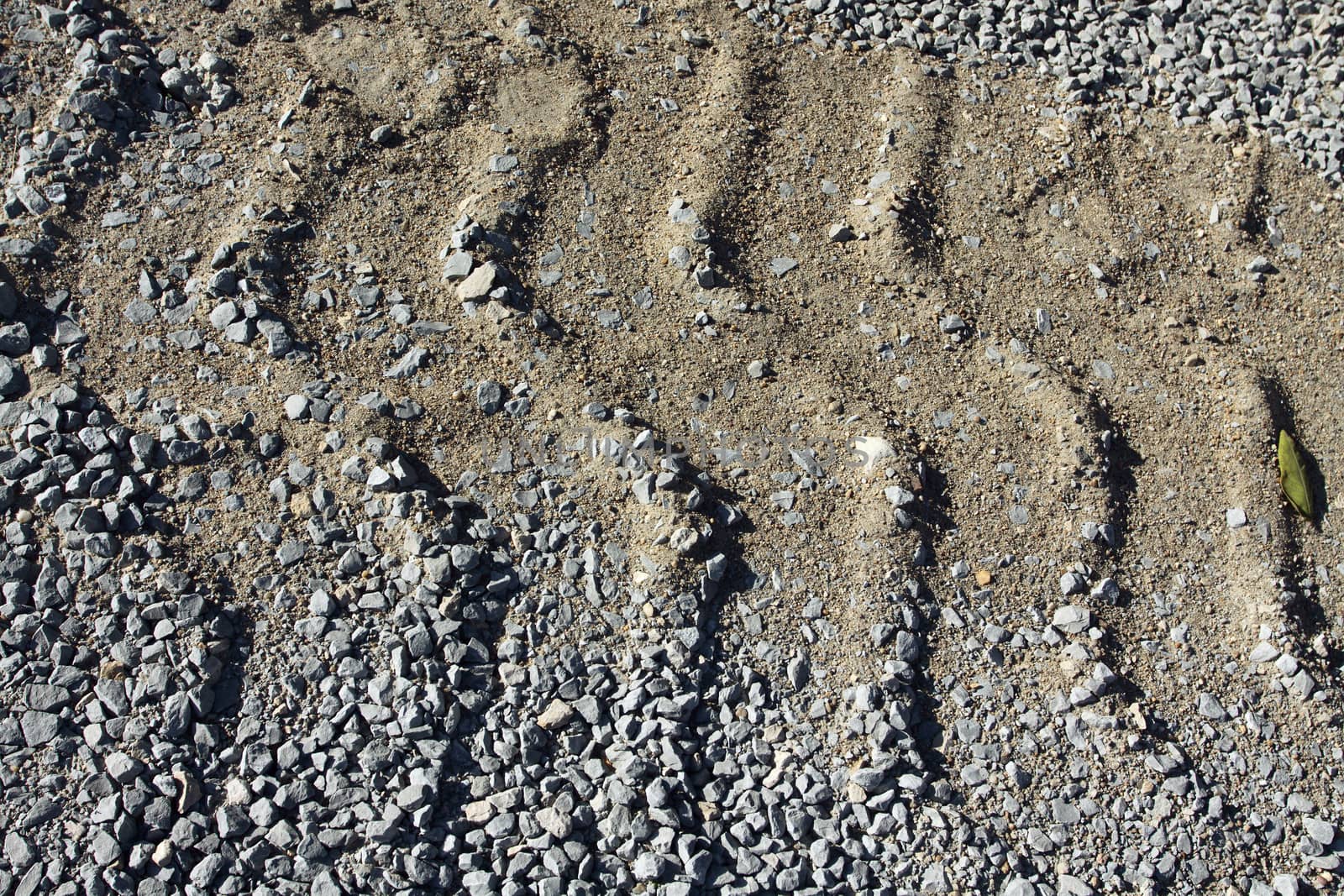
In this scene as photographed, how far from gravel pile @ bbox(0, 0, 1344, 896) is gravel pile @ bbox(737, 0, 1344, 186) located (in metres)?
1.22

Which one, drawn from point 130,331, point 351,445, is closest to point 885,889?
point 351,445

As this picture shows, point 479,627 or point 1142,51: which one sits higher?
point 1142,51

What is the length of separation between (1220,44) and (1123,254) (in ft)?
3.97

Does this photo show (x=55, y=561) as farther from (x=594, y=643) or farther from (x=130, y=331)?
(x=594, y=643)

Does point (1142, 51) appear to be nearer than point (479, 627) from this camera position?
No

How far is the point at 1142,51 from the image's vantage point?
4.18 meters

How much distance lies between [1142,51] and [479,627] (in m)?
3.38

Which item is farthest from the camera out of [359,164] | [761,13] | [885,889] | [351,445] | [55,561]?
[761,13]

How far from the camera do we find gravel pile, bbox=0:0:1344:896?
2627 mm

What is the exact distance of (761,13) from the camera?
408cm

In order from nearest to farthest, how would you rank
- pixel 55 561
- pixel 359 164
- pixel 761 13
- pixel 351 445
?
pixel 55 561, pixel 351 445, pixel 359 164, pixel 761 13

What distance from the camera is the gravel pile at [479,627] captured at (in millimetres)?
2627

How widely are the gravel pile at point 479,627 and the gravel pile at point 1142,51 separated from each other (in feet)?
3.99

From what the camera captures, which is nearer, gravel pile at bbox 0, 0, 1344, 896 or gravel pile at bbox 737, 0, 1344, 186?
gravel pile at bbox 0, 0, 1344, 896
